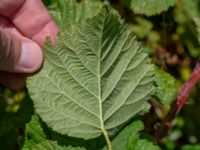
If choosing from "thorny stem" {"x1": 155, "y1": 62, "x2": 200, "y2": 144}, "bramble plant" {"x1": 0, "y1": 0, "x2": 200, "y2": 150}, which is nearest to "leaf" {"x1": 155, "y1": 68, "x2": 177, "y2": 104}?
"thorny stem" {"x1": 155, "y1": 62, "x2": 200, "y2": 144}

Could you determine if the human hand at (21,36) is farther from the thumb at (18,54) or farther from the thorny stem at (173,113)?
the thorny stem at (173,113)

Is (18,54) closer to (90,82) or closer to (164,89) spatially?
(90,82)

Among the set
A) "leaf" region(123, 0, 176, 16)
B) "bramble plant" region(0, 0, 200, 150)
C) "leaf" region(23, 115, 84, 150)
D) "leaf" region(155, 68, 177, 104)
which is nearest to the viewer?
"bramble plant" region(0, 0, 200, 150)

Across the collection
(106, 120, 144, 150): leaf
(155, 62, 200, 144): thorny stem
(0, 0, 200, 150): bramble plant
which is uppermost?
(0, 0, 200, 150): bramble plant

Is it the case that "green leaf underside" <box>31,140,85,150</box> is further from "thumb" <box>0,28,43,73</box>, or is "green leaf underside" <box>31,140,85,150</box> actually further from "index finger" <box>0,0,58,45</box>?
"index finger" <box>0,0,58,45</box>

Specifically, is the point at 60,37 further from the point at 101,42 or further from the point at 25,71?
the point at 25,71

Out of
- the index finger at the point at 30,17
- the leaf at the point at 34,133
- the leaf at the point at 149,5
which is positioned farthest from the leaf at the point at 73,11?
the leaf at the point at 34,133
